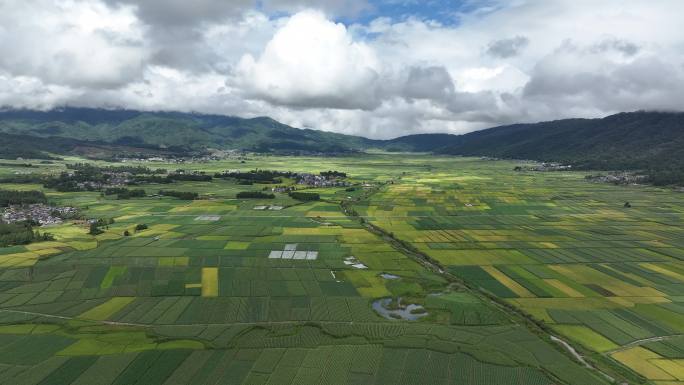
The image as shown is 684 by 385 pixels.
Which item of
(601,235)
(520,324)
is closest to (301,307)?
(520,324)

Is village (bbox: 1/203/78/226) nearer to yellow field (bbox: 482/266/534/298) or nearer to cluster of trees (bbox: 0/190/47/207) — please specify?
→ cluster of trees (bbox: 0/190/47/207)

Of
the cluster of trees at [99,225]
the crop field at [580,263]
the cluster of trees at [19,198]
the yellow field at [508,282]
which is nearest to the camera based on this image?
the crop field at [580,263]

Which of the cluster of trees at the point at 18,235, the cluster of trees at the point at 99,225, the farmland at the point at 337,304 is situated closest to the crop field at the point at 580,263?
the farmland at the point at 337,304

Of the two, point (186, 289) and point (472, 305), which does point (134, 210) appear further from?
point (472, 305)

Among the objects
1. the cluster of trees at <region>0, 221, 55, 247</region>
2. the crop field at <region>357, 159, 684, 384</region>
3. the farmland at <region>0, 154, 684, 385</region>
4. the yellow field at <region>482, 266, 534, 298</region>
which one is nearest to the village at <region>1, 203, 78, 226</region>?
the farmland at <region>0, 154, 684, 385</region>

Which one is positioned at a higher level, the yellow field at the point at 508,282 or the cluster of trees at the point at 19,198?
the cluster of trees at the point at 19,198

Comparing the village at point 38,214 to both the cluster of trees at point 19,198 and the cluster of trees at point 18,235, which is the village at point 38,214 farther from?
the cluster of trees at point 18,235

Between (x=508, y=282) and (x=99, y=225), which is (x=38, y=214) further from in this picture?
(x=508, y=282)
